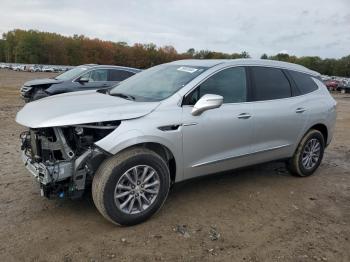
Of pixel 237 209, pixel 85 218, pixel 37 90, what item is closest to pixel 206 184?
pixel 237 209

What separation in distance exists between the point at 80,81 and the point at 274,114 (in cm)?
723

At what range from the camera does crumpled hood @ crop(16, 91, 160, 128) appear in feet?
12.0

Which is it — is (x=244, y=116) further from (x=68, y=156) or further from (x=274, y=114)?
(x=68, y=156)

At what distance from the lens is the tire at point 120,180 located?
3.72 metres

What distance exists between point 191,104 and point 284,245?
179cm

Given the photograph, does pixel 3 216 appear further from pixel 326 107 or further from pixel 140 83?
pixel 326 107

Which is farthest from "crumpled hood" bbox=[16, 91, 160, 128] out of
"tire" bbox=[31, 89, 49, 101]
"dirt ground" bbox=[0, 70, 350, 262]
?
"tire" bbox=[31, 89, 49, 101]

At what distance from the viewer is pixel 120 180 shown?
3.80m

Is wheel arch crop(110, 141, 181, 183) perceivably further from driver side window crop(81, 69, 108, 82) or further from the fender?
driver side window crop(81, 69, 108, 82)

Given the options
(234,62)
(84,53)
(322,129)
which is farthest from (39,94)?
(84,53)

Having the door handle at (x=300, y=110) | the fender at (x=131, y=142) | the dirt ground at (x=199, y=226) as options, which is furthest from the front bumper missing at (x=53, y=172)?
the door handle at (x=300, y=110)

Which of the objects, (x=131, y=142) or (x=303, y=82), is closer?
(x=131, y=142)

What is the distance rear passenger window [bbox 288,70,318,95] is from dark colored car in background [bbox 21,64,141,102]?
6408mm

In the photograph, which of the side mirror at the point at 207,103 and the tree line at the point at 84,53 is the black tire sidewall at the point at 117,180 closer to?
the side mirror at the point at 207,103
